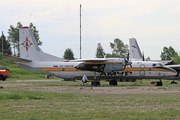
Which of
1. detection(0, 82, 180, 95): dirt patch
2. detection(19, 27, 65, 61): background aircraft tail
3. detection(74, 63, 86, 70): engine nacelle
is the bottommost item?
detection(0, 82, 180, 95): dirt patch

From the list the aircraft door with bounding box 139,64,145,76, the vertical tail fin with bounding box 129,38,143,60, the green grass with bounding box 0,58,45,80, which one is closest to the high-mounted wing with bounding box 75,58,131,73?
the aircraft door with bounding box 139,64,145,76

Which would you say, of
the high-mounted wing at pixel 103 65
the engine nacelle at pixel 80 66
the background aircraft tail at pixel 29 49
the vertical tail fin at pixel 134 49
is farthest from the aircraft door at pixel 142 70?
the vertical tail fin at pixel 134 49

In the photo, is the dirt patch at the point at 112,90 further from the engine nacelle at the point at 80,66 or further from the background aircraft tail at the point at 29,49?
the background aircraft tail at the point at 29,49

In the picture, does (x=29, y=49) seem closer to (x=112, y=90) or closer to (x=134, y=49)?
(x=112, y=90)

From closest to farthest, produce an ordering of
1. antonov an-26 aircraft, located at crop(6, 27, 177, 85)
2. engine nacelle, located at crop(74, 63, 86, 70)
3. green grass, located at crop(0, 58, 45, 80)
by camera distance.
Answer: antonov an-26 aircraft, located at crop(6, 27, 177, 85) → engine nacelle, located at crop(74, 63, 86, 70) → green grass, located at crop(0, 58, 45, 80)

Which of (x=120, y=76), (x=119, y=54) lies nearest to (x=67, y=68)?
(x=120, y=76)

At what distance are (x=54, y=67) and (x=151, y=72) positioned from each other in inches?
471

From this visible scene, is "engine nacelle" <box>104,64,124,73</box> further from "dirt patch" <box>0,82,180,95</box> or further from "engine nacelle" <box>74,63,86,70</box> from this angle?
"dirt patch" <box>0,82,180,95</box>

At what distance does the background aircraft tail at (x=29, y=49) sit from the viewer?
3069 centimetres

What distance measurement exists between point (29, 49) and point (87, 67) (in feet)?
26.5

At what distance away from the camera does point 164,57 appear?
111188 millimetres

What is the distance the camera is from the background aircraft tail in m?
30.7

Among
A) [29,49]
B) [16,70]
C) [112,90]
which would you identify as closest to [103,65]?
[112,90]

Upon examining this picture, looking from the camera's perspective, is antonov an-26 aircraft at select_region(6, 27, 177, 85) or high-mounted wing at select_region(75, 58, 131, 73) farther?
antonov an-26 aircraft at select_region(6, 27, 177, 85)
